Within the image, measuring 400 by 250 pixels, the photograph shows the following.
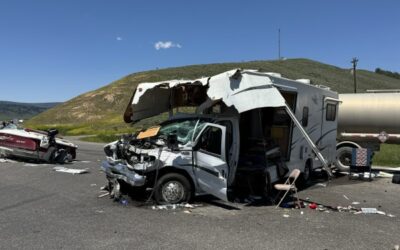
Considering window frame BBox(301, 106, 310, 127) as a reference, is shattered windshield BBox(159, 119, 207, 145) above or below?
below

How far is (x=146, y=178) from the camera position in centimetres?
947

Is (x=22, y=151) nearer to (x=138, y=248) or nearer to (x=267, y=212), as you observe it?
(x=267, y=212)

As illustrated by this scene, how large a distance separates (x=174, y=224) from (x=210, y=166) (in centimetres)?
193

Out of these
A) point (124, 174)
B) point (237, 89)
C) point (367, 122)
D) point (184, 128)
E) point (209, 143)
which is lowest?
point (124, 174)

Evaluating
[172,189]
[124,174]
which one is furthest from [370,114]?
[124,174]

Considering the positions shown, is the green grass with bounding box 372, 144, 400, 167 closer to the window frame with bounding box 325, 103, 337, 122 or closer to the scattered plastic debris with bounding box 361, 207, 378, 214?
the window frame with bounding box 325, 103, 337, 122

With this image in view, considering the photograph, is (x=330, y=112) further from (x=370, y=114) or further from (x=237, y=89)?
(x=237, y=89)

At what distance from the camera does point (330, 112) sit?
52.5 ft

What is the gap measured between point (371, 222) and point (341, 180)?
278 inches

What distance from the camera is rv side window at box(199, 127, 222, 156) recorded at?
9.85m

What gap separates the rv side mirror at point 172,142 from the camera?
968 centimetres

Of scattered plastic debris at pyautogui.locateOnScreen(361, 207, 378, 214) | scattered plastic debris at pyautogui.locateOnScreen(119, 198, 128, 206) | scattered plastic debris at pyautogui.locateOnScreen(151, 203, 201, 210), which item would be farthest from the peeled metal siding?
scattered plastic debris at pyautogui.locateOnScreen(119, 198, 128, 206)

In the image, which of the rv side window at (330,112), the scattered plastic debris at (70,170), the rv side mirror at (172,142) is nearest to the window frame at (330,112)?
the rv side window at (330,112)

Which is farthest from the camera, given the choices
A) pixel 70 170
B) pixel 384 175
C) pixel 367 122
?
pixel 367 122
